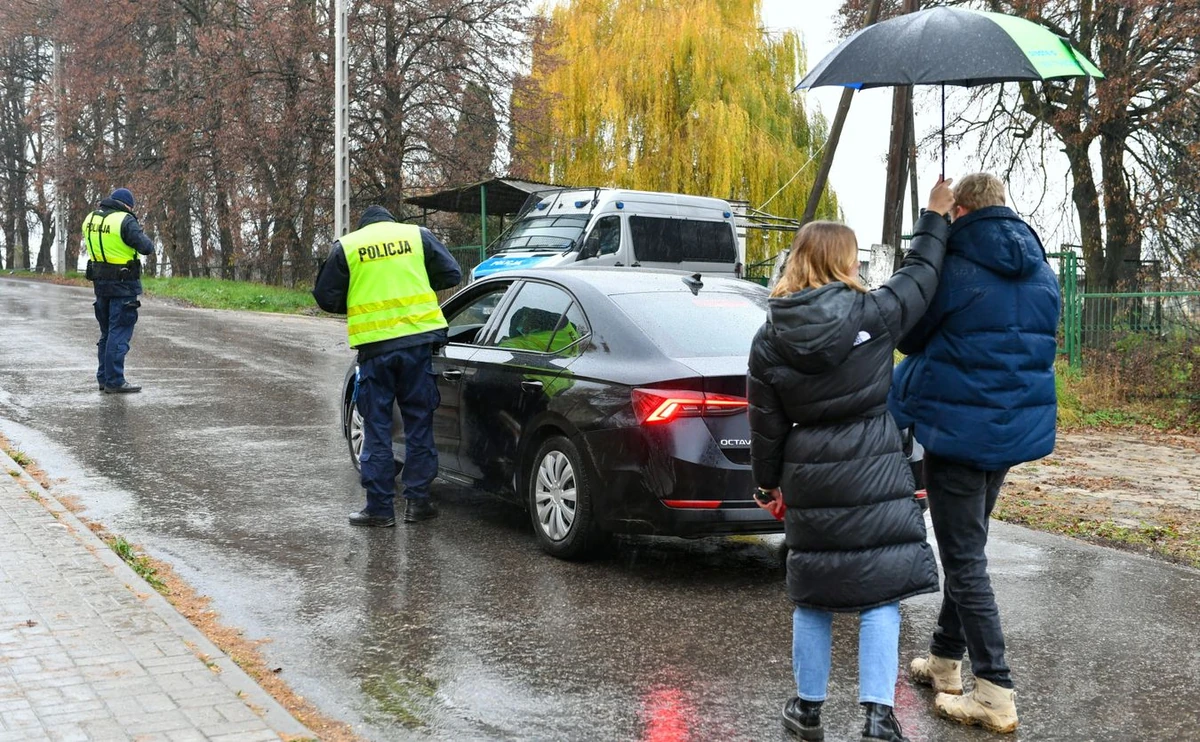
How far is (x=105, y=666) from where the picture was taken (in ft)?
14.7

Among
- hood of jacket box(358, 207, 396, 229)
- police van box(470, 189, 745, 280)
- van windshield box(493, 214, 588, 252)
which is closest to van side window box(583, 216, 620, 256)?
police van box(470, 189, 745, 280)

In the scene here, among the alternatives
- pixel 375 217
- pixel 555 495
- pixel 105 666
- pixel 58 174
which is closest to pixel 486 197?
pixel 375 217

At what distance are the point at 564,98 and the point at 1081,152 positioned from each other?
12.7 meters

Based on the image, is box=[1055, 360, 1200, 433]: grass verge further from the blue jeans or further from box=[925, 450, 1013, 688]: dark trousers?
the blue jeans

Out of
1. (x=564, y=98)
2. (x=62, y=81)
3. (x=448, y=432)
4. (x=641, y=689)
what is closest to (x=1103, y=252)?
(x=564, y=98)

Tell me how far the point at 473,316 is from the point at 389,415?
96 centimetres

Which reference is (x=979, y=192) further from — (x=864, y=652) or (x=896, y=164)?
(x=896, y=164)

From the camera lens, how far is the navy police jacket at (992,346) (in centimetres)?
418

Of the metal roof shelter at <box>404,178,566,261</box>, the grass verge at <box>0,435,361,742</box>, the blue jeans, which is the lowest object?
the grass verge at <box>0,435,361,742</box>

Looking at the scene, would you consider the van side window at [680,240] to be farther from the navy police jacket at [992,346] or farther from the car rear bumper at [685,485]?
the navy police jacket at [992,346]

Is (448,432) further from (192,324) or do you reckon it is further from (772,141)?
(772,141)

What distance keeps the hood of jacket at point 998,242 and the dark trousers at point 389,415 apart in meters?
3.75

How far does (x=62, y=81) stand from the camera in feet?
132

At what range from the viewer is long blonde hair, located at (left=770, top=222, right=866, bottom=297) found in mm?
3992
